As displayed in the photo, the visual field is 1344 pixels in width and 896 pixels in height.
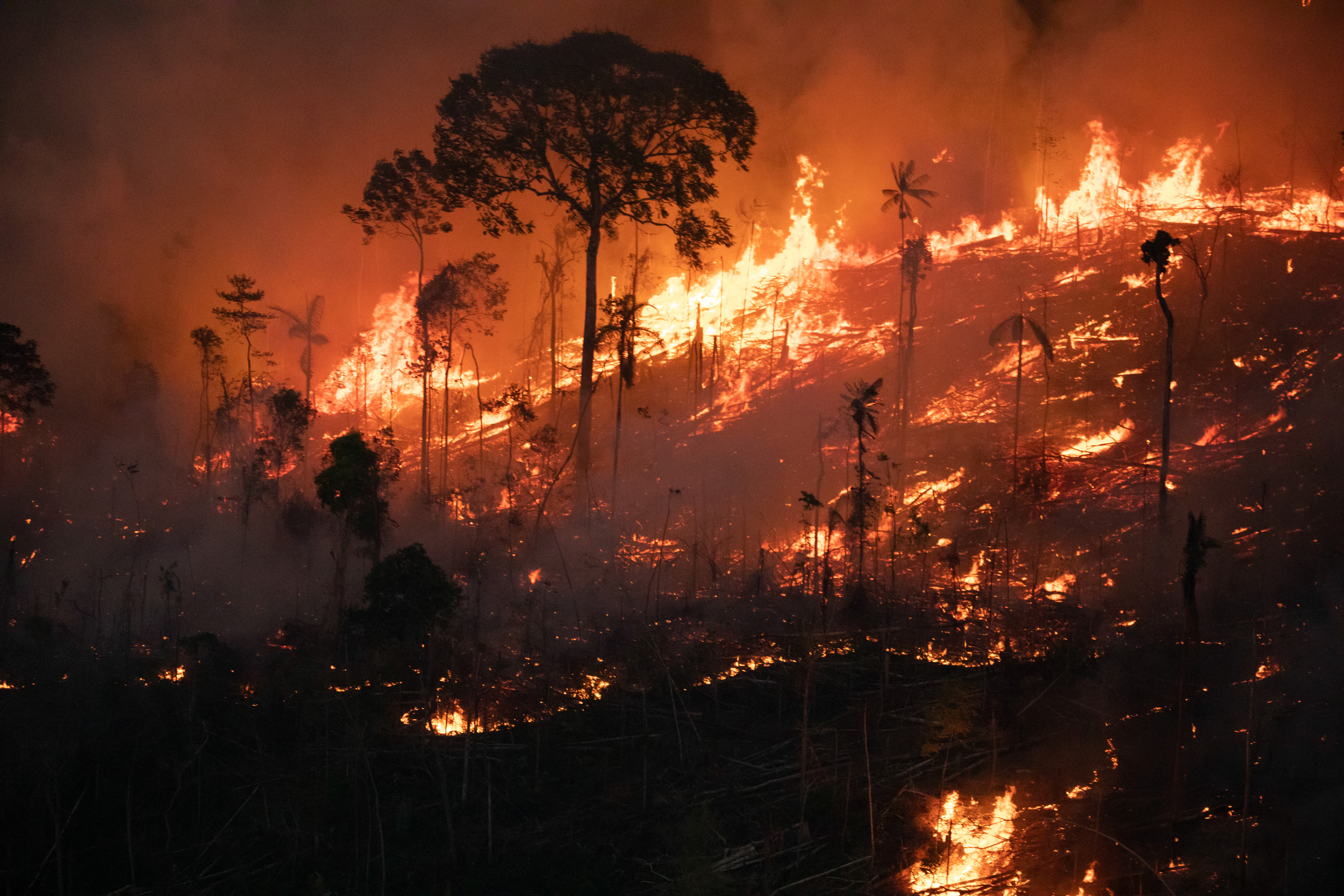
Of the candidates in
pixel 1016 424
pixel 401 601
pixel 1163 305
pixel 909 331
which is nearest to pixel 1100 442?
pixel 1016 424

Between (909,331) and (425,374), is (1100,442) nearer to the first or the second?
(909,331)

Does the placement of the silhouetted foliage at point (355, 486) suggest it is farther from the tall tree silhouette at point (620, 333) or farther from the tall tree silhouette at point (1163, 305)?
the tall tree silhouette at point (1163, 305)

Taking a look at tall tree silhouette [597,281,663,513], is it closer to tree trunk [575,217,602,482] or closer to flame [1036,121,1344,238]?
tree trunk [575,217,602,482]

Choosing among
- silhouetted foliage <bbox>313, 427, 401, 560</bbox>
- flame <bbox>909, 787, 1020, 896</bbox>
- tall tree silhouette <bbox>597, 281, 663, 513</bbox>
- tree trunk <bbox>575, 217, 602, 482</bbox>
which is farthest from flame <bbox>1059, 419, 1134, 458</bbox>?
silhouetted foliage <bbox>313, 427, 401, 560</bbox>

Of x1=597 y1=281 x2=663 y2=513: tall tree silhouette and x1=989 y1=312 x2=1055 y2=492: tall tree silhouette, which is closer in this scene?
x1=597 y1=281 x2=663 y2=513: tall tree silhouette

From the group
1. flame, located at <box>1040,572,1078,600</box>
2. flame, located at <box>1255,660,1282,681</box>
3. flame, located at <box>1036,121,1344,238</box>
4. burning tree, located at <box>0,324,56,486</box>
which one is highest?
flame, located at <box>1036,121,1344,238</box>

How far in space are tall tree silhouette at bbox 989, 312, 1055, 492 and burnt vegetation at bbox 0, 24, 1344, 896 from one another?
18.9 inches

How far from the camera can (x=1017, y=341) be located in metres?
42.9

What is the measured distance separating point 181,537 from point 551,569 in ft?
49.8

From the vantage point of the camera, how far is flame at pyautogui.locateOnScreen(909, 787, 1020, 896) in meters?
12.5

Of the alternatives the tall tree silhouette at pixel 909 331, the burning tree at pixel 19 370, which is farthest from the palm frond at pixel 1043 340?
the burning tree at pixel 19 370

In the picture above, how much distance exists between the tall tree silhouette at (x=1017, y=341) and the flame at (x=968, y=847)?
1681 centimetres

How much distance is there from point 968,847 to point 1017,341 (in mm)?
34484

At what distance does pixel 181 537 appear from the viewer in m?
31.3
